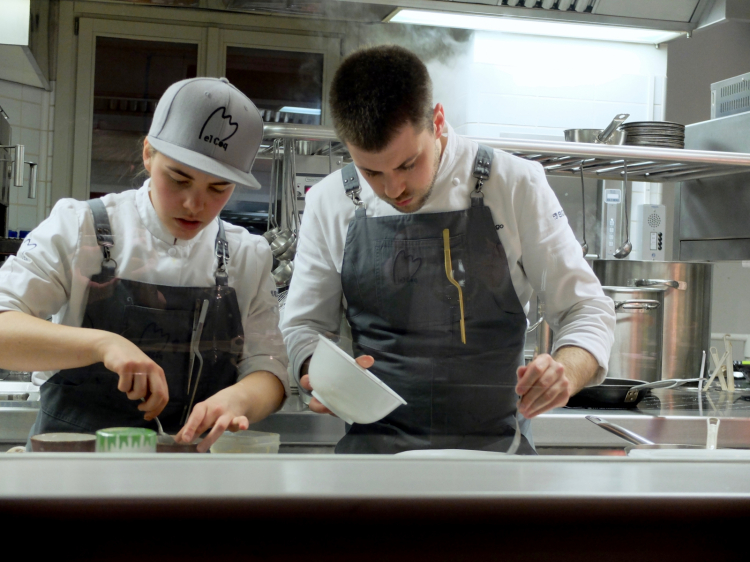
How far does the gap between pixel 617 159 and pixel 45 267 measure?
2.11 feet

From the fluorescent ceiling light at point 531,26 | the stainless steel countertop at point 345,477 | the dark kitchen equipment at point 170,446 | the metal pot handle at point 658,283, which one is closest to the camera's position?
the stainless steel countertop at point 345,477

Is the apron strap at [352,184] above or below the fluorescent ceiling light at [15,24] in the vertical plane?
below

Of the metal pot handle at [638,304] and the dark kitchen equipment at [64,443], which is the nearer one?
the dark kitchen equipment at [64,443]

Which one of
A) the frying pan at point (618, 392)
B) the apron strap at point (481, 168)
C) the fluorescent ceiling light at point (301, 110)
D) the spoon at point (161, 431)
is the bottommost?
the spoon at point (161, 431)

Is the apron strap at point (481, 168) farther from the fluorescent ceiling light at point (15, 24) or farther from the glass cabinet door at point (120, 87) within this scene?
the fluorescent ceiling light at point (15, 24)

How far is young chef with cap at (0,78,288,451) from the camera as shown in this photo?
2.23ft

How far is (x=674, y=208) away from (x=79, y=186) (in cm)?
68

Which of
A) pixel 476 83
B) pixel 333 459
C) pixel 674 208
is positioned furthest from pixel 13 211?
pixel 674 208

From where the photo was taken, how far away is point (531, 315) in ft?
2.76

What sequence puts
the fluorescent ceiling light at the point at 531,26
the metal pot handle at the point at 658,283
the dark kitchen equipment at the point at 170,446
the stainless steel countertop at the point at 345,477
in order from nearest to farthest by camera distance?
the stainless steel countertop at the point at 345,477 < the dark kitchen equipment at the point at 170,446 < the fluorescent ceiling light at the point at 531,26 < the metal pot handle at the point at 658,283

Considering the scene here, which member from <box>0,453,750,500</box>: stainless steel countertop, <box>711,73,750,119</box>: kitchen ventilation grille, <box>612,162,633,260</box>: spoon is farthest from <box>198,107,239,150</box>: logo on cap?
<box>711,73,750,119</box>: kitchen ventilation grille

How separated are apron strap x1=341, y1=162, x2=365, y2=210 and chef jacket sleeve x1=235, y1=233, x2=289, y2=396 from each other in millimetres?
152

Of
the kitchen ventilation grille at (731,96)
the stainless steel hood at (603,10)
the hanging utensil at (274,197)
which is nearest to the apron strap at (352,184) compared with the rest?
the hanging utensil at (274,197)

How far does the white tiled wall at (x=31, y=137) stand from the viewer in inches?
25.7
